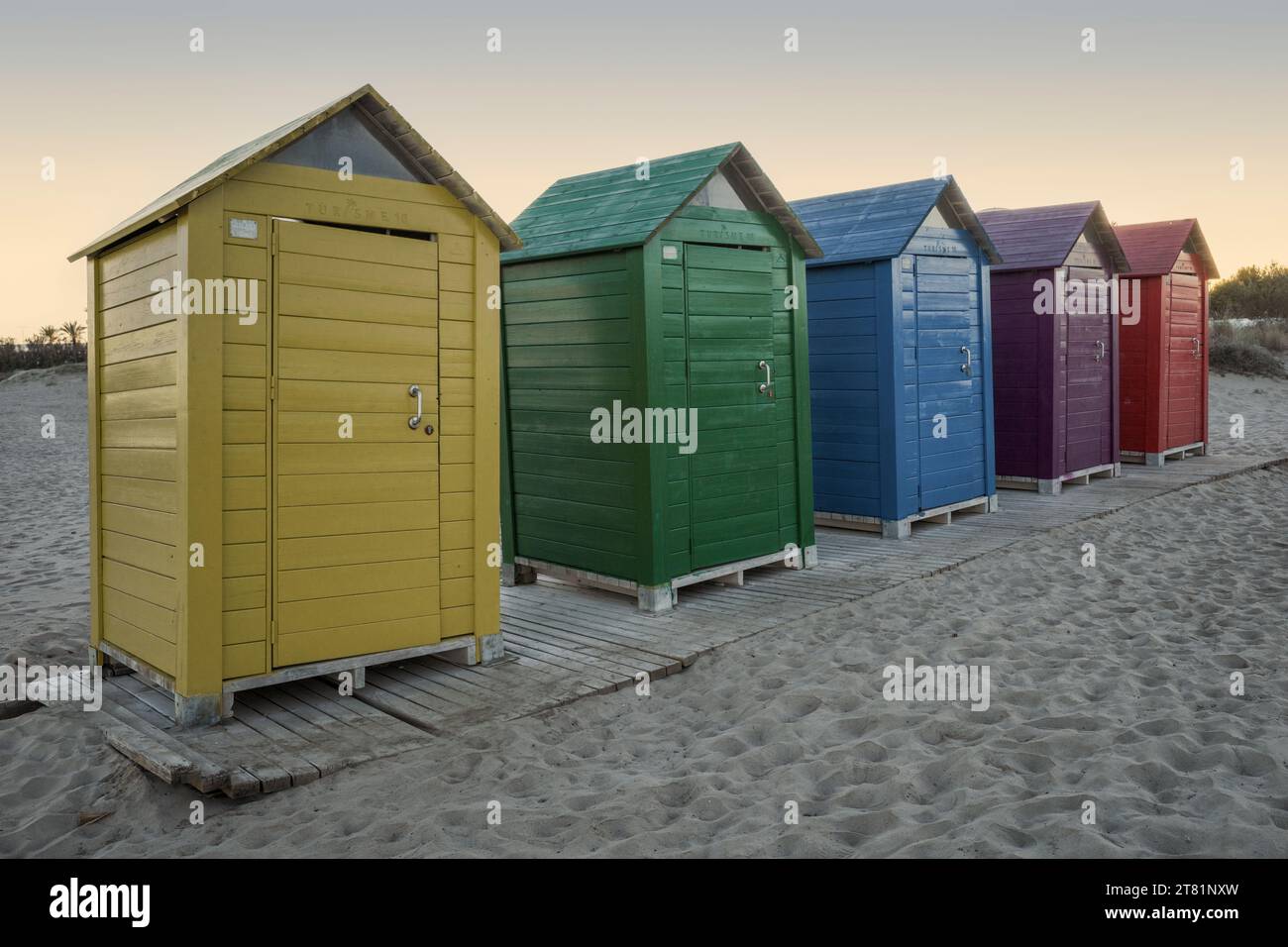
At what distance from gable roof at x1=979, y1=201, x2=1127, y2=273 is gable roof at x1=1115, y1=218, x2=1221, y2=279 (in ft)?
5.75

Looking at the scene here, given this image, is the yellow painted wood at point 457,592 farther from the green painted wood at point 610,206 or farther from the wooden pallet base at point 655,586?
the green painted wood at point 610,206

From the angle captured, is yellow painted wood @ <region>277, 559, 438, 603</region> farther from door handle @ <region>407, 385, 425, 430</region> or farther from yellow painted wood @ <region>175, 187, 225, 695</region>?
door handle @ <region>407, 385, 425, 430</region>

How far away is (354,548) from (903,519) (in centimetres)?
536

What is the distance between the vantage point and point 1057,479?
1108 cm

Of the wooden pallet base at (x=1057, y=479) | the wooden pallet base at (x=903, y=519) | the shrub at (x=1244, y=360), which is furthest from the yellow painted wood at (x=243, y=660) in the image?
the shrub at (x=1244, y=360)

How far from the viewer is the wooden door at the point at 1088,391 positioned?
11172mm

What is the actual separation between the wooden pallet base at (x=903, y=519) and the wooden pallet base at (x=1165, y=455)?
15.0ft

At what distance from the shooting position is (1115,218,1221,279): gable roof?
1326cm

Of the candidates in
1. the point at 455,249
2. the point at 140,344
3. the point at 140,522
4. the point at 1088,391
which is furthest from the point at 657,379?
the point at 1088,391

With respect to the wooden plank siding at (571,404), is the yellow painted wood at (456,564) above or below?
below

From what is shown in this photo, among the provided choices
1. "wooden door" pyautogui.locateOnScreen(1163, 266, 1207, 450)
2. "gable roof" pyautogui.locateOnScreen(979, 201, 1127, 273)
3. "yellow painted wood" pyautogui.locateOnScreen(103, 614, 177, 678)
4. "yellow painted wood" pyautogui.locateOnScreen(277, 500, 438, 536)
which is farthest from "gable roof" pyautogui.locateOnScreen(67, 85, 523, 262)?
"wooden door" pyautogui.locateOnScreen(1163, 266, 1207, 450)

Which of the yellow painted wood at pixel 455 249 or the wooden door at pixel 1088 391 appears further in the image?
the wooden door at pixel 1088 391

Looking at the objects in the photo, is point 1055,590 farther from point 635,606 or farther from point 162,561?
point 162,561

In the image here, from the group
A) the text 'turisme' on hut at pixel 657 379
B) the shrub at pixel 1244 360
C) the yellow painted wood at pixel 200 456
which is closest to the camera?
the yellow painted wood at pixel 200 456
